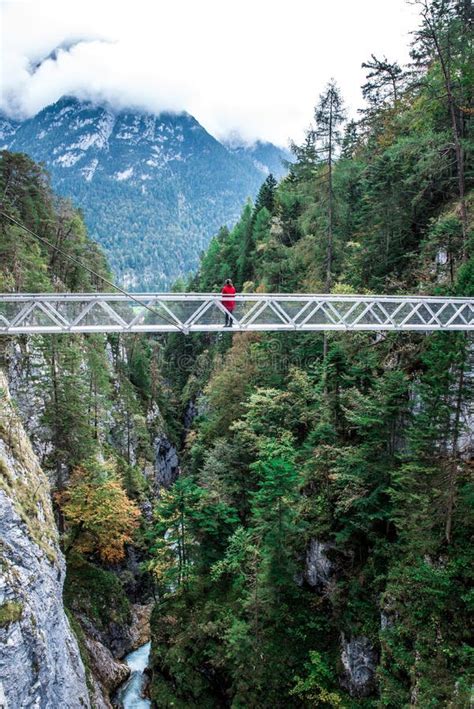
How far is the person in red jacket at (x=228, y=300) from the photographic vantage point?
13.9 meters

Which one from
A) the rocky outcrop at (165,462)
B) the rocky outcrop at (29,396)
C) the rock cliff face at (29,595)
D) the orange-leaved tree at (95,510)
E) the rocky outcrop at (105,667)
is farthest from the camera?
the rocky outcrop at (165,462)

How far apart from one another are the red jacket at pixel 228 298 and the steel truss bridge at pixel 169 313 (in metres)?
0.12

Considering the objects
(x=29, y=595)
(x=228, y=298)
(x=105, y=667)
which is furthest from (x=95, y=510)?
(x=228, y=298)

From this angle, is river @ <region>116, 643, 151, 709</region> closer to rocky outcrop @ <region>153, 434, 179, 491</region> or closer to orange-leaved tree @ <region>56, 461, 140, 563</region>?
orange-leaved tree @ <region>56, 461, 140, 563</region>

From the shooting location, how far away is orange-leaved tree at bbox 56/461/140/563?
23531 mm

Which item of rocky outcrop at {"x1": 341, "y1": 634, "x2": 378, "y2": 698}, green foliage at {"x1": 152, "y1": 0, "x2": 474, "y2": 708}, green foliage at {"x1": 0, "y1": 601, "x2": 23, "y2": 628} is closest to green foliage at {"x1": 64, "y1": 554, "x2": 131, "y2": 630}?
green foliage at {"x1": 152, "y1": 0, "x2": 474, "y2": 708}

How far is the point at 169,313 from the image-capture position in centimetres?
1390

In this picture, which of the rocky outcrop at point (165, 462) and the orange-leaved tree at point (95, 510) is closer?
the orange-leaved tree at point (95, 510)

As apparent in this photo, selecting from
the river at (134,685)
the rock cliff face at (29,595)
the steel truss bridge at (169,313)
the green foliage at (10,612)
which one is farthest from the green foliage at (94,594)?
the steel truss bridge at (169,313)

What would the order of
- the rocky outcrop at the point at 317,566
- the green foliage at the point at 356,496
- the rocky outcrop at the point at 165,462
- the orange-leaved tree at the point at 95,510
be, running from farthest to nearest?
1. the rocky outcrop at the point at 165,462
2. the orange-leaved tree at the point at 95,510
3. the rocky outcrop at the point at 317,566
4. the green foliage at the point at 356,496

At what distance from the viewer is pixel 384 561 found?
1625 cm

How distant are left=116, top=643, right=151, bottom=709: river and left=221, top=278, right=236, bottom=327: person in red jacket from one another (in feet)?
57.2

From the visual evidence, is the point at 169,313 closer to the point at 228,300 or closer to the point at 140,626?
the point at 228,300

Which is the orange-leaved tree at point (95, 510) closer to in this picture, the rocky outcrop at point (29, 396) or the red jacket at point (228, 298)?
the rocky outcrop at point (29, 396)
